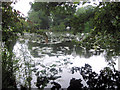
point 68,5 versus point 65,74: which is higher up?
point 68,5

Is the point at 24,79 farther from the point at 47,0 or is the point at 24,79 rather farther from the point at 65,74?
the point at 47,0

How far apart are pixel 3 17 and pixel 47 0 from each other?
51 centimetres

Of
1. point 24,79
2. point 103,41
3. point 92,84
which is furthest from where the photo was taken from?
point 24,79

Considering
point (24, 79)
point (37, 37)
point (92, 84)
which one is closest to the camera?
point (92, 84)

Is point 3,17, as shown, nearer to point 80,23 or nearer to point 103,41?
point 80,23

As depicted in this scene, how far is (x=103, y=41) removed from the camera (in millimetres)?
1031

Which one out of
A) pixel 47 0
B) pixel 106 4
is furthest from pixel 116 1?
pixel 47 0

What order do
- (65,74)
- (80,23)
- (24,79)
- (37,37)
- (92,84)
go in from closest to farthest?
(92,84), (80,23), (24,79), (65,74), (37,37)

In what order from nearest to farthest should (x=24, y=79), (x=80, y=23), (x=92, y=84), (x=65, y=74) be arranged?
(x=92, y=84) < (x=80, y=23) < (x=24, y=79) < (x=65, y=74)

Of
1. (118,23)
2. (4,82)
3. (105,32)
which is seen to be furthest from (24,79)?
(118,23)

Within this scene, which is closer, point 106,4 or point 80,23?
point 106,4

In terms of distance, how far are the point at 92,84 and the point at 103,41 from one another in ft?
1.40

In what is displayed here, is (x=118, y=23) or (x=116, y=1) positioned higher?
Result: (x=116, y=1)

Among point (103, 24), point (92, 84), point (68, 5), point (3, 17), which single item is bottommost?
point (92, 84)
